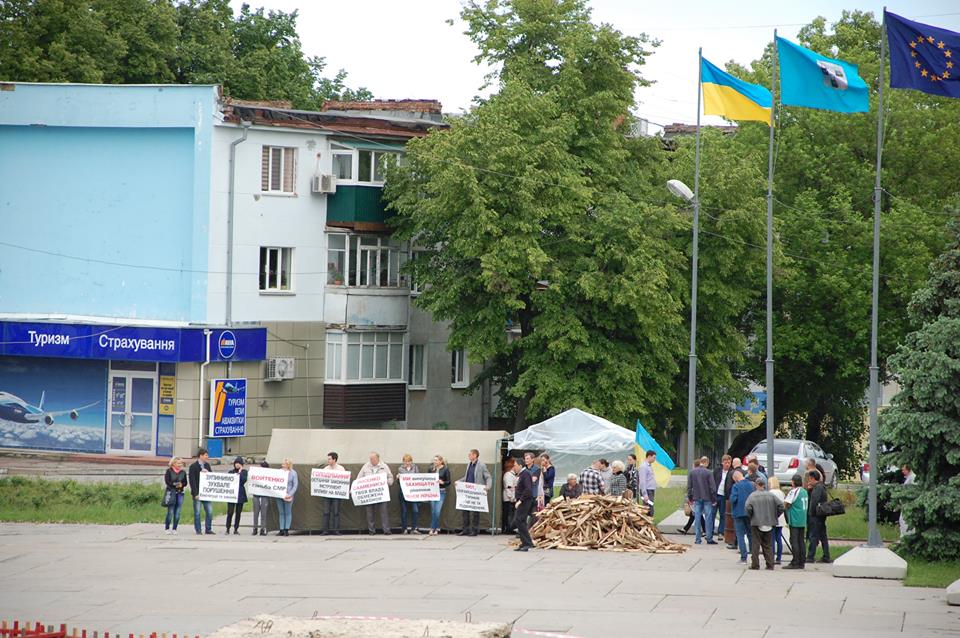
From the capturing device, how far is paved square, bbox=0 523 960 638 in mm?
17609

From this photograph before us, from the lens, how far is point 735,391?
44.0 metres

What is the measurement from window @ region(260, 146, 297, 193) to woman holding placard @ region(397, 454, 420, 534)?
1811cm

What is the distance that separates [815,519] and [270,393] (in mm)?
23373

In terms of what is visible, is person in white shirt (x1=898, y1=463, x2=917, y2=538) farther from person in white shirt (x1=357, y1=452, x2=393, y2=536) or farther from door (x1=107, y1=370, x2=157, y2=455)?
door (x1=107, y1=370, x2=157, y2=455)

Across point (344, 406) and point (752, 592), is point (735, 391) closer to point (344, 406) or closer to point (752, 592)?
point (344, 406)

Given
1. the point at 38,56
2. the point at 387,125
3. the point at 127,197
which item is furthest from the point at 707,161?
the point at 38,56

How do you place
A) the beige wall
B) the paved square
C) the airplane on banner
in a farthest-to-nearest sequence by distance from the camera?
the airplane on banner
the beige wall
the paved square

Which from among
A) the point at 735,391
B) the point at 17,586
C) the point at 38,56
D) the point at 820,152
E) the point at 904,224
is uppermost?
the point at 38,56

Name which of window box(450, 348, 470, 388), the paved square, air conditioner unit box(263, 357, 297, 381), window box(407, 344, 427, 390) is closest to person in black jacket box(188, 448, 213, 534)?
the paved square

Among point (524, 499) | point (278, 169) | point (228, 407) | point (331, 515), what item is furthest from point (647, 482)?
point (278, 169)

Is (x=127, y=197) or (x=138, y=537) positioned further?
(x=127, y=197)

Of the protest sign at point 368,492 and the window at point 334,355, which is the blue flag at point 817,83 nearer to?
the protest sign at point 368,492

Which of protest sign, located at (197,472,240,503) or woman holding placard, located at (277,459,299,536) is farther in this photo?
protest sign, located at (197,472,240,503)

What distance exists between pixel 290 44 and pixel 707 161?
27995 millimetres
